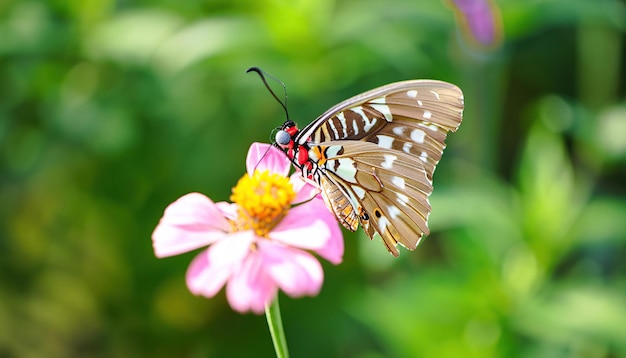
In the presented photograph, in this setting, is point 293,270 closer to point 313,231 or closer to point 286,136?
point 313,231

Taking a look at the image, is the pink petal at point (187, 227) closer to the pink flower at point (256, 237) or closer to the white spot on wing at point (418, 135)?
the pink flower at point (256, 237)

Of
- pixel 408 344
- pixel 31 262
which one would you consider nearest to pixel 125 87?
pixel 31 262

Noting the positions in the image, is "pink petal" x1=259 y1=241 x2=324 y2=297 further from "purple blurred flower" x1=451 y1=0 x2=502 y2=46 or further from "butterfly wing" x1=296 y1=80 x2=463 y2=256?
"purple blurred flower" x1=451 y1=0 x2=502 y2=46

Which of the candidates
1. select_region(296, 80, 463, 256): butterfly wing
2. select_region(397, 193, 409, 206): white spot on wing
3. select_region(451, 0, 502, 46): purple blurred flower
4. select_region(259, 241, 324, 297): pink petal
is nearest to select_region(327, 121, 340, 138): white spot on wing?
select_region(296, 80, 463, 256): butterfly wing

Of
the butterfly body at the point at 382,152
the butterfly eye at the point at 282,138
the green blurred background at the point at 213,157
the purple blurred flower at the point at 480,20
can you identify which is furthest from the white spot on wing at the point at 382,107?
the purple blurred flower at the point at 480,20

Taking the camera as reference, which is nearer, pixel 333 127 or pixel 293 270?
pixel 293 270

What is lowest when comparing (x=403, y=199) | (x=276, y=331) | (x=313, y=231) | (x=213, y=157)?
(x=276, y=331)

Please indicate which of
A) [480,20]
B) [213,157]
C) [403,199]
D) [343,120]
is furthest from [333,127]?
[213,157]

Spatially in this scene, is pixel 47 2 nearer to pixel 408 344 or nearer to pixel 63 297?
pixel 63 297
